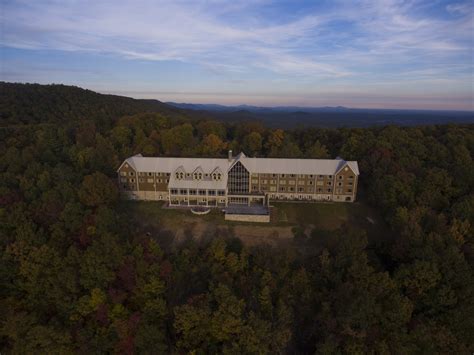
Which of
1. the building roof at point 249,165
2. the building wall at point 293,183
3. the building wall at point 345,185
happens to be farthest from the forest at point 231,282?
the building wall at point 293,183

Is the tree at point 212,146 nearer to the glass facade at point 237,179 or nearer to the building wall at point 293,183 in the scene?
the glass facade at point 237,179

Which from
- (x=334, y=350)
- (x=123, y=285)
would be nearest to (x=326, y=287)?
(x=334, y=350)

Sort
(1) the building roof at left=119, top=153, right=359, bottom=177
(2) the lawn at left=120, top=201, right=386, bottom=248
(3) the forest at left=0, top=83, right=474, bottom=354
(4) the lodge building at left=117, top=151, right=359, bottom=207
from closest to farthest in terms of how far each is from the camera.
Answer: (3) the forest at left=0, top=83, right=474, bottom=354, (2) the lawn at left=120, top=201, right=386, bottom=248, (4) the lodge building at left=117, top=151, right=359, bottom=207, (1) the building roof at left=119, top=153, right=359, bottom=177

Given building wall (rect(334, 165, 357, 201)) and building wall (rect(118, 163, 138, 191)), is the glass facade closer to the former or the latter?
building wall (rect(334, 165, 357, 201))

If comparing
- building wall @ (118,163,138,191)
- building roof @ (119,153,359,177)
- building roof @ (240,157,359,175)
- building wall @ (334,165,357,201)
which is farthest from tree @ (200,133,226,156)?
building wall @ (334,165,357,201)

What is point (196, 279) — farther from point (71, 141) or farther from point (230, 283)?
point (71, 141)

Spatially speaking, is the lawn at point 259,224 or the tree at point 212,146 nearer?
the lawn at point 259,224
